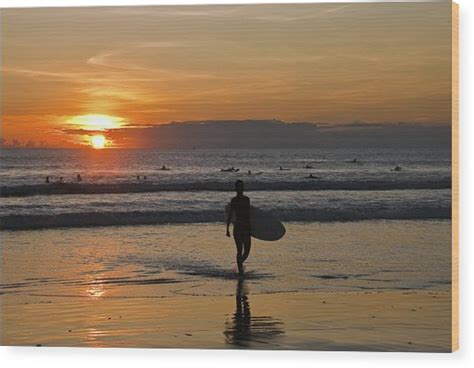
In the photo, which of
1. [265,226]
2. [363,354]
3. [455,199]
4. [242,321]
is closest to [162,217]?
[265,226]

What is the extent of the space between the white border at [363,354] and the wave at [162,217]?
1.47ft

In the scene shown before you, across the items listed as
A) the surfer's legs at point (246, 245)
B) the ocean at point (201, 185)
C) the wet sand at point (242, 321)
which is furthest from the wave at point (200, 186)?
the wet sand at point (242, 321)

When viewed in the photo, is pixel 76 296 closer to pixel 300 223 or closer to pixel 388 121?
pixel 300 223

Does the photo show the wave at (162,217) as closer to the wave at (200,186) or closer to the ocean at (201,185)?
the ocean at (201,185)

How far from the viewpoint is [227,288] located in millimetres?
8461

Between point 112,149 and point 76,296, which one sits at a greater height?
point 112,149

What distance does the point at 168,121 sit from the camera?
28.3 ft

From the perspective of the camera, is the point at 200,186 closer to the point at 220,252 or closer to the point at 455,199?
the point at 220,252

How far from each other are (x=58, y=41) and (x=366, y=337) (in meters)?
2.50

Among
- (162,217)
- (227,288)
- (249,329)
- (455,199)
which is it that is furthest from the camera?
(162,217)

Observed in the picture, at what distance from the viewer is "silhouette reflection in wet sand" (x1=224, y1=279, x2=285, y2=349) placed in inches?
326

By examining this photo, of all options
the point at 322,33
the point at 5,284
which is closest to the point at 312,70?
the point at 322,33

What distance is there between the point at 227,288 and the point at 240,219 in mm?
409

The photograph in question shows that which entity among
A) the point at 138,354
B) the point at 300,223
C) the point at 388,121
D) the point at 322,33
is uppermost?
the point at 322,33
